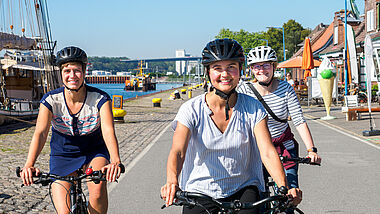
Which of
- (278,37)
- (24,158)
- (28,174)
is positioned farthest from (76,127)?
(278,37)

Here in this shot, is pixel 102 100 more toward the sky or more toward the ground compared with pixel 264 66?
more toward the ground

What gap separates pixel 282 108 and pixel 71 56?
74.0 inches

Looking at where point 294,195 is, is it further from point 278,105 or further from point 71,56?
point 71,56

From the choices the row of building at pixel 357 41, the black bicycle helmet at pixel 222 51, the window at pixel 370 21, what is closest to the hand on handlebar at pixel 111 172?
the black bicycle helmet at pixel 222 51

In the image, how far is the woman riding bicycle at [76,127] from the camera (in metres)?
4.10

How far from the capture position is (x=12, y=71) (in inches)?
1121

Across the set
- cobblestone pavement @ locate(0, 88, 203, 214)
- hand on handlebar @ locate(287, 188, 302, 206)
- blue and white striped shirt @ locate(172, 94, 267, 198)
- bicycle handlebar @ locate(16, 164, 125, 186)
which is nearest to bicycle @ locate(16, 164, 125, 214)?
bicycle handlebar @ locate(16, 164, 125, 186)

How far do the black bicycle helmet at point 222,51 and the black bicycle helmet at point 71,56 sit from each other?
1.28m

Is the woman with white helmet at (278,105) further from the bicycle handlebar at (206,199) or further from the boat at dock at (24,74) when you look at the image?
the boat at dock at (24,74)

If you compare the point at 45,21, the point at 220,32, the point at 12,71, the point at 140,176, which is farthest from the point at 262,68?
the point at 220,32

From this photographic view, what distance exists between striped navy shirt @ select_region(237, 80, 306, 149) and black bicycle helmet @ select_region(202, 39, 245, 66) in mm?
1571

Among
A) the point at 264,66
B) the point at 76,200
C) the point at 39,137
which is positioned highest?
the point at 264,66

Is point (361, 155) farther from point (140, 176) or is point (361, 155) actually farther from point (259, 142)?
point (259, 142)

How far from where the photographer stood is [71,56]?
4133 mm
